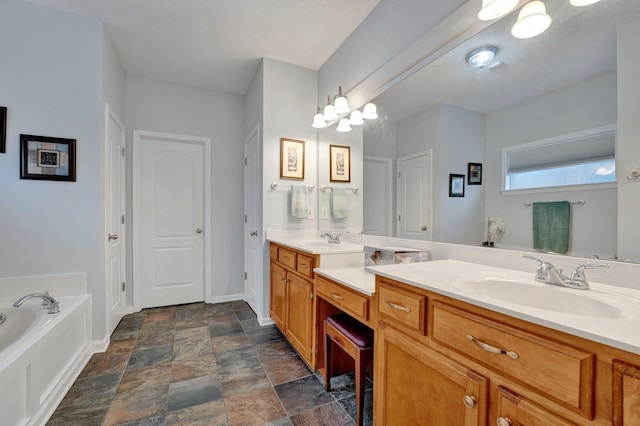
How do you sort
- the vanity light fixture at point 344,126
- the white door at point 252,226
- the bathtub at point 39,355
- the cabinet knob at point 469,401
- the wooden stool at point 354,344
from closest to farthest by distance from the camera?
the cabinet knob at point 469,401
the bathtub at point 39,355
the wooden stool at point 354,344
the vanity light fixture at point 344,126
the white door at point 252,226

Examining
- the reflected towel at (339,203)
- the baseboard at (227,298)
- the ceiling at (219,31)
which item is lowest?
the baseboard at (227,298)

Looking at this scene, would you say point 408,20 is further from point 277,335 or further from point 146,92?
point 146,92

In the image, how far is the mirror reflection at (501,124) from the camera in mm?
1026

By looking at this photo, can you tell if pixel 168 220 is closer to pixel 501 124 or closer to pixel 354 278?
pixel 354 278

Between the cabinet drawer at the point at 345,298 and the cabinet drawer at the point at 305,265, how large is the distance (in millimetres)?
122

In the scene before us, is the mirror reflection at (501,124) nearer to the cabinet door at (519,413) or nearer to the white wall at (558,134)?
the white wall at (558,134)

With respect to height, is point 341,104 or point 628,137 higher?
point 341,104

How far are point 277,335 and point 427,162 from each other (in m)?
1.98

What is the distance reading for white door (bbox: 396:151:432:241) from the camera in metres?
1.73

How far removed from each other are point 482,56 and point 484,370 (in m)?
1.42

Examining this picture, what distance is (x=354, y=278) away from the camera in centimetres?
Answer: 157

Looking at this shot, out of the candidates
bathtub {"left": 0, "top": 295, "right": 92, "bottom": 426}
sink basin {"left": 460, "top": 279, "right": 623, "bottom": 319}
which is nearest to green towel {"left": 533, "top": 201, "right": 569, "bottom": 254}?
sink basin {"left": 460, "top": 279, "right": 623, "bottom": 319}

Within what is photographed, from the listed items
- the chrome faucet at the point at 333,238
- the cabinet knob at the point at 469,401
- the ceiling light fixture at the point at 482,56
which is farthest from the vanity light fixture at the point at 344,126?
the cabinet knob at the point at 469,401

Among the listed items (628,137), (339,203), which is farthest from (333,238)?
(628,137)
